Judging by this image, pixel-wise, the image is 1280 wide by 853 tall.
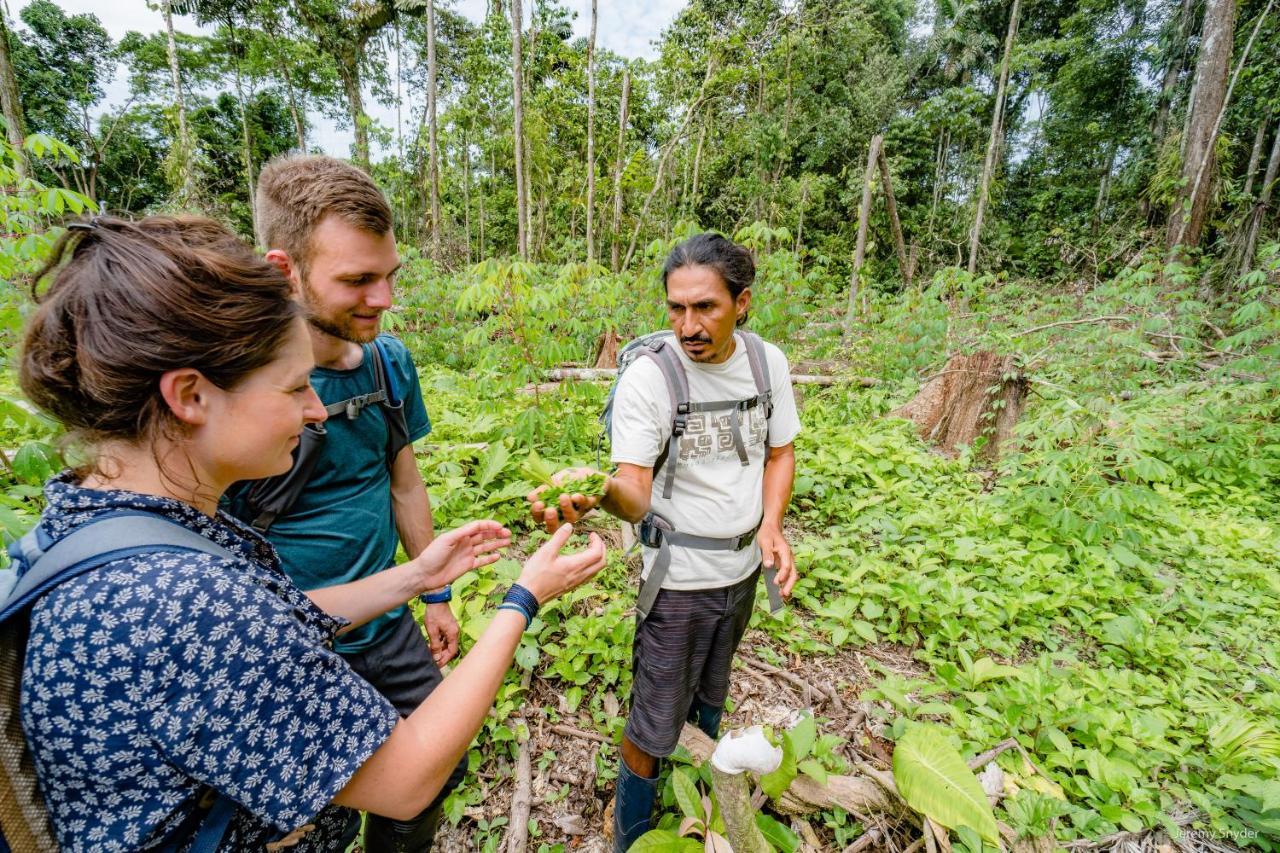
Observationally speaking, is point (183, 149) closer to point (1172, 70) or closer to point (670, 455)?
point (670, 455)

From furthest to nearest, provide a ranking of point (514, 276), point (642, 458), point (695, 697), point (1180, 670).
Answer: point (514, 276) → point (1180, 670) → point (695, 697) → point (642, 458)

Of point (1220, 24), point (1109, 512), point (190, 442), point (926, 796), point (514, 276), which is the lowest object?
point (926, 796)

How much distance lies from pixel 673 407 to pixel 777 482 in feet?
2.36

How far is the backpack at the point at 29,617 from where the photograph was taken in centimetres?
76

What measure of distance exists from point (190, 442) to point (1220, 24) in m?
12.7

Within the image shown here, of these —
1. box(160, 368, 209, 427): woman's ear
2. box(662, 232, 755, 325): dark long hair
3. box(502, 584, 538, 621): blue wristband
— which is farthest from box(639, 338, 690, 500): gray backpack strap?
box(160, 368, 209, 427): woman's ear

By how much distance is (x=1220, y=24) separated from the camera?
764 centimetres

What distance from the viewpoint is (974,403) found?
598 cm

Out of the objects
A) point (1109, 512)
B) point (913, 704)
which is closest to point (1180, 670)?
point (1109, 512)

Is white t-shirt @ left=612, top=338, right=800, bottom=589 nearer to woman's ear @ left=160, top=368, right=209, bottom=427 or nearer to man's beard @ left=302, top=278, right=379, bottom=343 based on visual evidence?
man's beard @ left=302, top=278, right=379, bottom=343

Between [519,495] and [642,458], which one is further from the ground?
[642,458]

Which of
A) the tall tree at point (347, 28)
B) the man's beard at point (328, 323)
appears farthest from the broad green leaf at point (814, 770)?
the tall tree at point (347, 28)

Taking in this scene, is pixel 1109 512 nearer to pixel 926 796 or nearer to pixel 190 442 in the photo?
pixel 926 796

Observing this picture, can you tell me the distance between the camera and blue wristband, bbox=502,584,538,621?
1246mm
